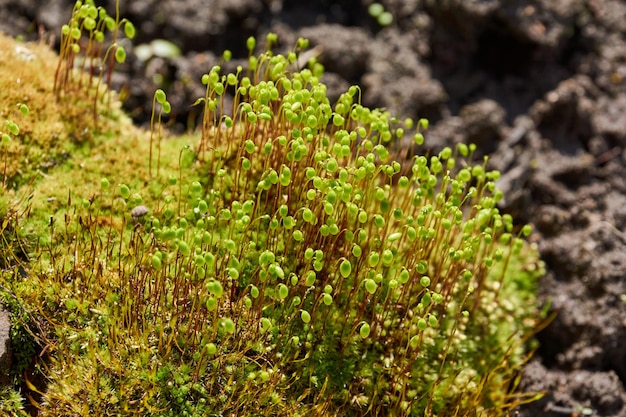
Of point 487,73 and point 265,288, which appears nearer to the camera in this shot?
point 265,288

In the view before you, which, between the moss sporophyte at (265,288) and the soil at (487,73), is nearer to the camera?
the moss sporophyte at (265,288)

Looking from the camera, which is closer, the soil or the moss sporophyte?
the moss sporophyte

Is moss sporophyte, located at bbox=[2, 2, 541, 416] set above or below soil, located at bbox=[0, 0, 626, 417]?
below

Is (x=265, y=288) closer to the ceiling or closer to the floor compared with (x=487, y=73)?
closer to the floor

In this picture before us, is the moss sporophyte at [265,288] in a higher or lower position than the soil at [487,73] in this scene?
lower

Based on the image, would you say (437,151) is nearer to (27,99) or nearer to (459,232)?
(459,232)
